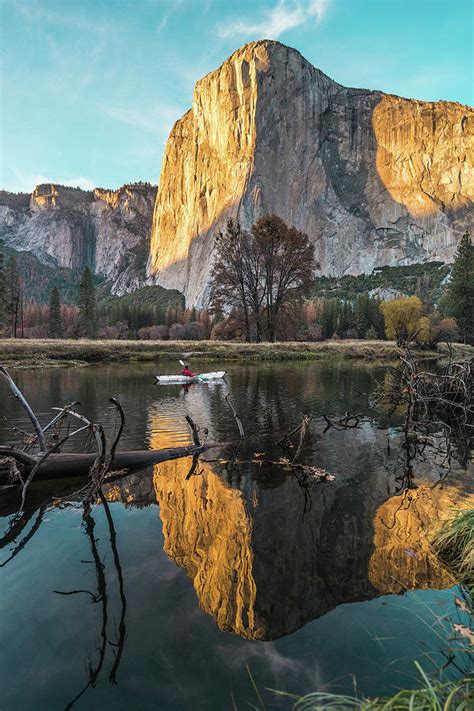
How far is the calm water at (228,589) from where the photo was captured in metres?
3.67

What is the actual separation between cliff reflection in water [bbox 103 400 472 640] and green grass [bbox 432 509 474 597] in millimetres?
179

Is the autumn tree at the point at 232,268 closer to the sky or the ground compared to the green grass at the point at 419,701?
closer to the sky

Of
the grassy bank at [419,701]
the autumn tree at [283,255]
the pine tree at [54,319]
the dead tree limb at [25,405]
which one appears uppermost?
the autumn tree at [283,255]

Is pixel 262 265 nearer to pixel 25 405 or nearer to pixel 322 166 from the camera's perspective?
pixel 25 405

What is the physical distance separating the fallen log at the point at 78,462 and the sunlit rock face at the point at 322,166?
136 meters

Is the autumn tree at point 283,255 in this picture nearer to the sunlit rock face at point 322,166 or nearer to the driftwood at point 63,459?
the driftwood at point 63,459

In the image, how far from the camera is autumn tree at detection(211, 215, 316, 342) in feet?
162

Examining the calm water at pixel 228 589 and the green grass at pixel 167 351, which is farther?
the green grass at pixel 167 351

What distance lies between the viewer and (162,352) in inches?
1740

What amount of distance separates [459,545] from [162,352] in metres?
40.3

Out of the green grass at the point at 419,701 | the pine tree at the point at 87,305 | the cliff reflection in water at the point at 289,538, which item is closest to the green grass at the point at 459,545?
the cliff reflection in water at the point at 289,538

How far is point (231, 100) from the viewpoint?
5910 inches

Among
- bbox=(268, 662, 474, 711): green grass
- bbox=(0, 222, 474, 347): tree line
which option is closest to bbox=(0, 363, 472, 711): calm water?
bbox=(268, 662, 474, 711): green grass

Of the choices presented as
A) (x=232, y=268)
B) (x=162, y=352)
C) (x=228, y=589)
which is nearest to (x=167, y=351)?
(x=162, y=352)
